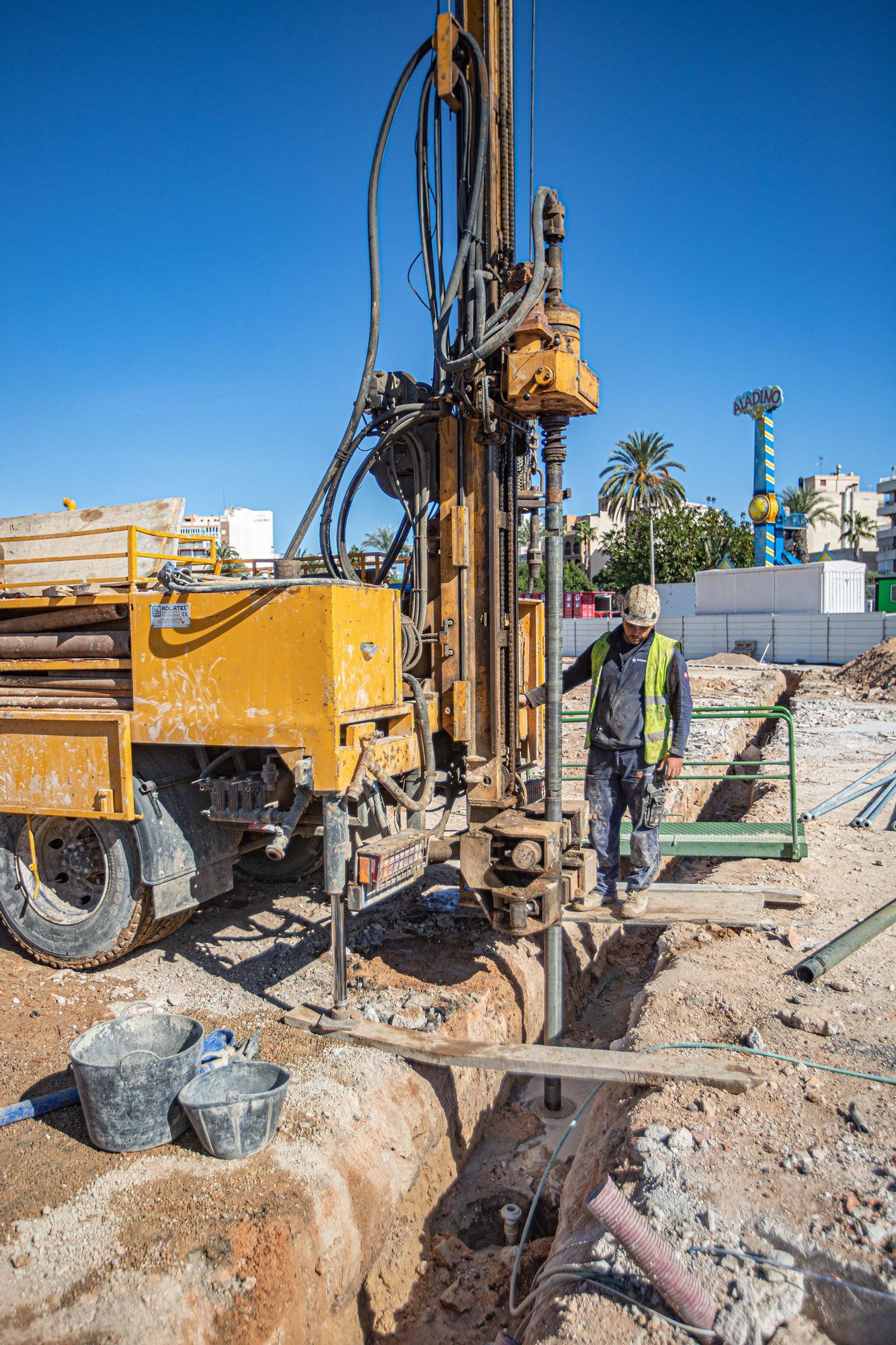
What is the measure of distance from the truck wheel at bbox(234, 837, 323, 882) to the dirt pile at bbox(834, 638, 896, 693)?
1695 cm

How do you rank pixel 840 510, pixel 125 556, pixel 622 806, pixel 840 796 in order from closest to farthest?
pixel 125 556 < pixel 622 806 < pixel 840 796 < pixel 840 510

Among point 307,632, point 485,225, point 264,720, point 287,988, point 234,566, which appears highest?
point 485,225

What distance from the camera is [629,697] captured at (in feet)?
17.0

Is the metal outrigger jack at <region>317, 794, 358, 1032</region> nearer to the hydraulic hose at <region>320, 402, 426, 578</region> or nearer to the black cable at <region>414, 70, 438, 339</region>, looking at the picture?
the hydraulic hose at <region>320, 402, 426, 578</region>

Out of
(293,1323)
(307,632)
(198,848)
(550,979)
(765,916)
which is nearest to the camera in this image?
(293,1323)

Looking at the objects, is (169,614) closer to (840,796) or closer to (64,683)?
(64,683)

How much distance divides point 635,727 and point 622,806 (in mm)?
586

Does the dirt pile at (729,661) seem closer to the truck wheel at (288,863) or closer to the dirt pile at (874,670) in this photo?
the dirt pile at (874,670)

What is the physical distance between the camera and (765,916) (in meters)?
6.01

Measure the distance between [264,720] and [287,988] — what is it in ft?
5.76

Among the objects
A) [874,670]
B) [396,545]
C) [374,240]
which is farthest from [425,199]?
[874,670]

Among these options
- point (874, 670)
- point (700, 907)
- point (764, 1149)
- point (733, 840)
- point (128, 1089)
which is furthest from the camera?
point (874, 670)

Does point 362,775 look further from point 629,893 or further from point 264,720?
point 629,893

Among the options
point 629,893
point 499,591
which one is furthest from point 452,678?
point 629,893
